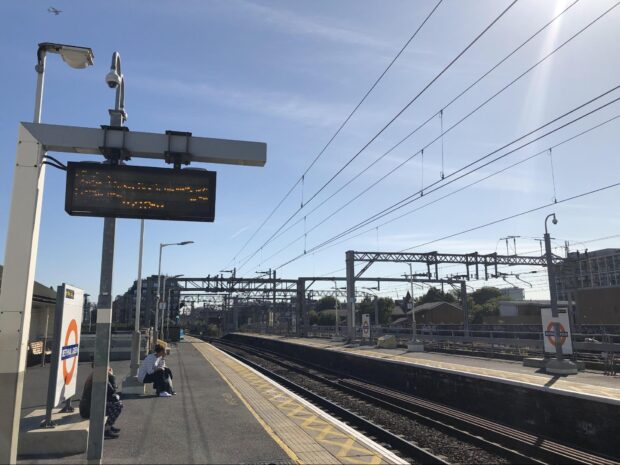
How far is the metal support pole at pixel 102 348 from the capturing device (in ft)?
22.0

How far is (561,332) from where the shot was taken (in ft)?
61.0

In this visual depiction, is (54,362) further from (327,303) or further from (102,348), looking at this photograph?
(327,303)

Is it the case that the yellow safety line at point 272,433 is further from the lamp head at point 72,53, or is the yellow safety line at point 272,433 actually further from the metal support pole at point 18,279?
the lamp head at point 72,53

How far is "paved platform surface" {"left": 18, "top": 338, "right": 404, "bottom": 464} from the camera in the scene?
23.7ft

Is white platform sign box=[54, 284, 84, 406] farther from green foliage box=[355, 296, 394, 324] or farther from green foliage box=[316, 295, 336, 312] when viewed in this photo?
green foliage box=[316, 295, 336, 312]

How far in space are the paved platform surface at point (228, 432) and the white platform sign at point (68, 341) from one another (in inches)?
48.2

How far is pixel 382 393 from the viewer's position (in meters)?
16.6

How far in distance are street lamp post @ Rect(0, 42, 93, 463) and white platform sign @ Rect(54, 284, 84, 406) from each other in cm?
137

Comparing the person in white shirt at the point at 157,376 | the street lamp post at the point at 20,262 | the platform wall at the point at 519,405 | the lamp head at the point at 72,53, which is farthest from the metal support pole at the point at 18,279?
the platform wall at the point at 519,405

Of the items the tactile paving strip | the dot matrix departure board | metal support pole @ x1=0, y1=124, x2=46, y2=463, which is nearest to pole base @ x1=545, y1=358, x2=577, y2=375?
the tactile paving strip

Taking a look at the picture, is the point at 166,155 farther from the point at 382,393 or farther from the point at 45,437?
the point at 382,393

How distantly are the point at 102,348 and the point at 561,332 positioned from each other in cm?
1744

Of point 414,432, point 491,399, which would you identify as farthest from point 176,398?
point 491,399

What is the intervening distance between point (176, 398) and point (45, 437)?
523 cm
